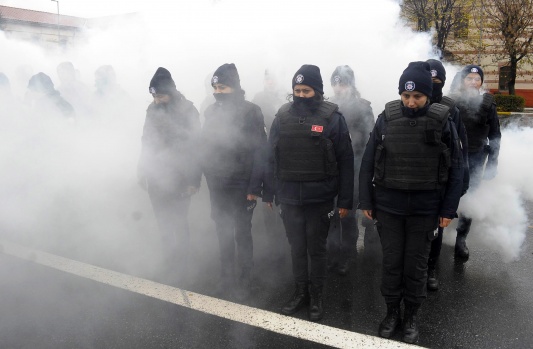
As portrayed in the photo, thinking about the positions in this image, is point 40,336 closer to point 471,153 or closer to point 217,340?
point 217,340

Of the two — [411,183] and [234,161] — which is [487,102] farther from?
[234,161]

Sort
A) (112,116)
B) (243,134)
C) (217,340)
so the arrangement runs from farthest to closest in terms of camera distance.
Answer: (112,116) < (243,134) < (217,340)

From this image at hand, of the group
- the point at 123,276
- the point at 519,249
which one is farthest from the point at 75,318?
the point at 519,249

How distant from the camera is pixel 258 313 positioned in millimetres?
3158

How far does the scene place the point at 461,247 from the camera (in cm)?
415

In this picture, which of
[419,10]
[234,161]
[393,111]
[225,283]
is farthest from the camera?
[419,10]

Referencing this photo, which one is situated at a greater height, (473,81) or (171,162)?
(473,81)

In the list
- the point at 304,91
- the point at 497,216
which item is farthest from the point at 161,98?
the point at 497,216

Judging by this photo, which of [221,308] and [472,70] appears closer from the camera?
[221,308]

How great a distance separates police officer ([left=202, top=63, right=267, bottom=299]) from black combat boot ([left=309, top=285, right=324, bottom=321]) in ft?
1.93

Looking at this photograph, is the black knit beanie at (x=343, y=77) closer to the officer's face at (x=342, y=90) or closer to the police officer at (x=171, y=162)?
the officer's face at (x=342, y=90)

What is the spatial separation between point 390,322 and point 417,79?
168 centimetres

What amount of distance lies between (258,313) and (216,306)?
1.15ft

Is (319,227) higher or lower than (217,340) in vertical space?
higher
